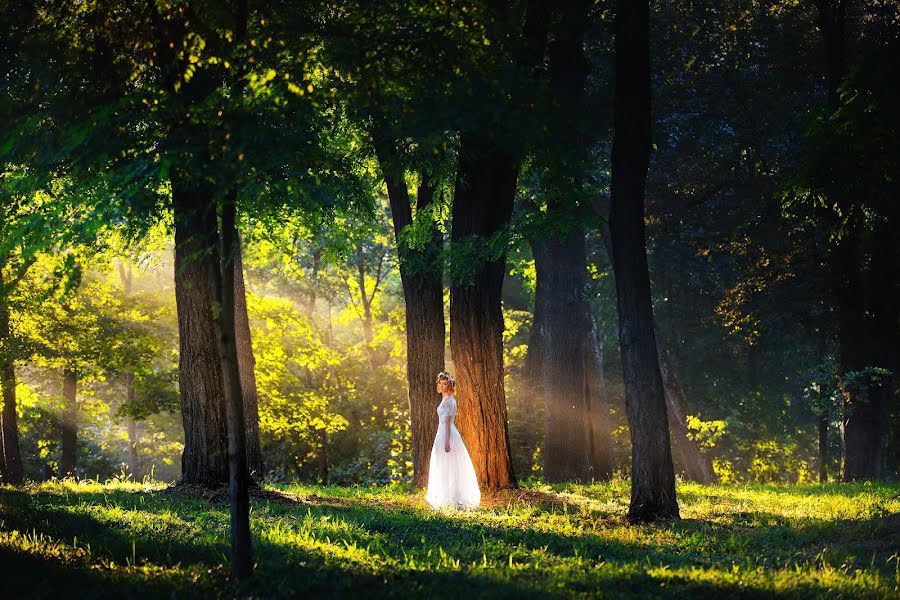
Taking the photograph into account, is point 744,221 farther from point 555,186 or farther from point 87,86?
point 87,86

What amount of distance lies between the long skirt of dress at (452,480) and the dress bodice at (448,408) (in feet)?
1.66

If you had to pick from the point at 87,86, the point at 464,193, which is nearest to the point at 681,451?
the point at 464,193

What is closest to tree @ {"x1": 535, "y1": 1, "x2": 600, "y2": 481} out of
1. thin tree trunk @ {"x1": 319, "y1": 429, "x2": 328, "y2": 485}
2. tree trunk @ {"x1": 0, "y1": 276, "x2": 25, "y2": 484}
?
thin tree trunk @ {"x1": 319, "y1": 429, "x2": 328, "y2": 485}

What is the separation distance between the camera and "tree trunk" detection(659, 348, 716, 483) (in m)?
26.5

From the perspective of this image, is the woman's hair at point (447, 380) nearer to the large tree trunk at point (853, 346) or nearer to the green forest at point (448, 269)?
the green forest at point (448, 269)

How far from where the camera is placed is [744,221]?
2542cm

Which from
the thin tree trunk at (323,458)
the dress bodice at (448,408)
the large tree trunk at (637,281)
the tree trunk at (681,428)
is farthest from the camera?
the thin tree trunk at (323,458)

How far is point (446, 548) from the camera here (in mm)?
9609

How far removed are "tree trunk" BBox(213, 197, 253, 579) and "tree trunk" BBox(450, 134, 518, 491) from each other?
287 inches

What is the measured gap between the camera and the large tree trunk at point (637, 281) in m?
12.6

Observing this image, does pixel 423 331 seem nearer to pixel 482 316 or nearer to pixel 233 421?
pixel 482 316

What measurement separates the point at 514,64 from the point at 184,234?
5560 mm

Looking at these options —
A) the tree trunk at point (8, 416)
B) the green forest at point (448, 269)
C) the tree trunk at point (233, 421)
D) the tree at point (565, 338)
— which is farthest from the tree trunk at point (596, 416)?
the tree trunk at point (233, 421)

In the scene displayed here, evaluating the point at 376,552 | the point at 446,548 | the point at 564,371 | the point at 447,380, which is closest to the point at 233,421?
the point at 376,552
